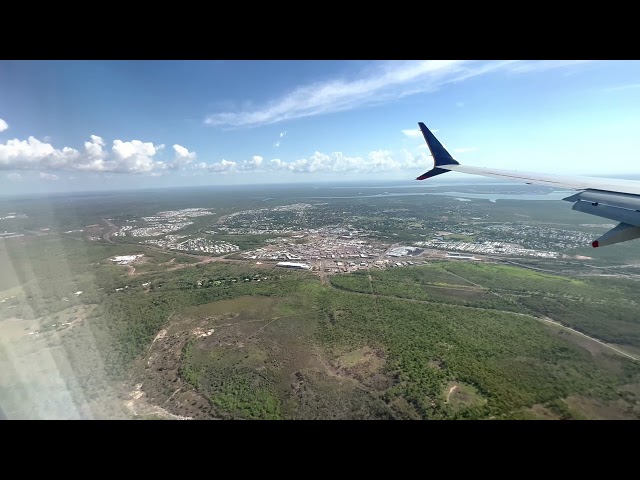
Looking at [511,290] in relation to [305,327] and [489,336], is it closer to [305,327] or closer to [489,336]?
[489,336]

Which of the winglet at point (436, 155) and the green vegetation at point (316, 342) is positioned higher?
the winglet at point (436, 155)

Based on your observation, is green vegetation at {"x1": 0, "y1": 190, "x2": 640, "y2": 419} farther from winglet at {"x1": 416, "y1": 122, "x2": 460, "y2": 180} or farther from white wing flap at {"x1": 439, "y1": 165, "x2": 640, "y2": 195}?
winglet at {"x1": 416, "y1": 122, "x2": 460, "y2": 180}

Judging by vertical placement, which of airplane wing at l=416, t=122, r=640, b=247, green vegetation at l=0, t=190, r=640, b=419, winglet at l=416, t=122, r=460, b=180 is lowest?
green vegetation at l=0, t=190, r=640, b=419

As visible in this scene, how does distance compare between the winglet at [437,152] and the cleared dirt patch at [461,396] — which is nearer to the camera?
the winglet at [437,152]

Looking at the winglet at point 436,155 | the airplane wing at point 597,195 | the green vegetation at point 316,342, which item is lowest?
the green vegetation at point 316,342

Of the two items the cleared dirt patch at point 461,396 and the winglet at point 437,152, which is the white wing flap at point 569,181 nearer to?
the winglet at point 437,152

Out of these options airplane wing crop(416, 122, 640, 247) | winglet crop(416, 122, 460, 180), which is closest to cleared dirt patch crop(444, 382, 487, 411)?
airplane wing crop(416, 122, 640, 247)

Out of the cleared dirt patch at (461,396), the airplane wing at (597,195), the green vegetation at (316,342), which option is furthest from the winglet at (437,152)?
the cleared dirt patch at (461,396)
